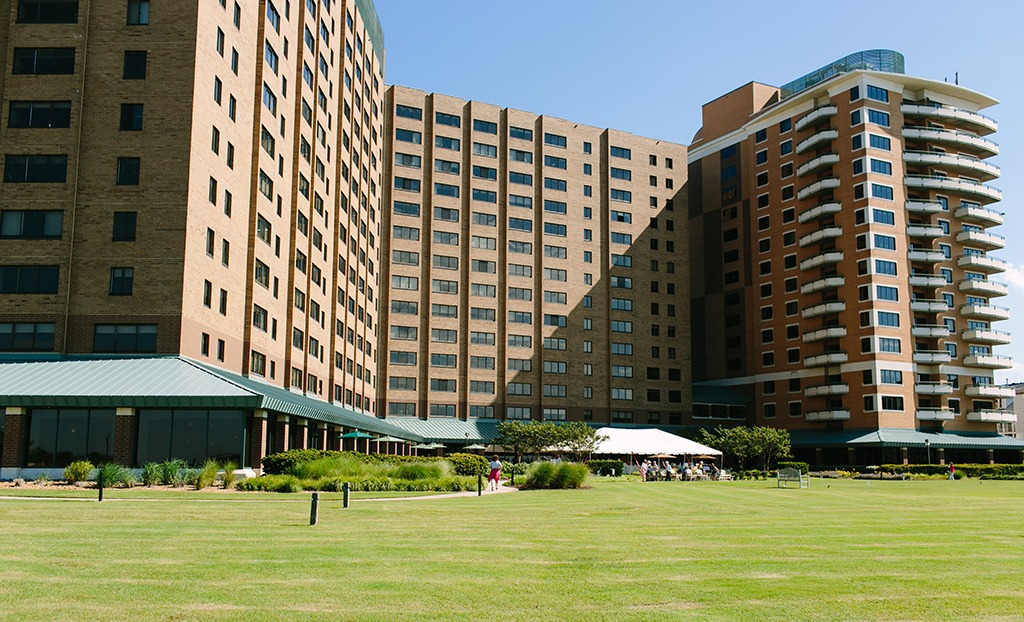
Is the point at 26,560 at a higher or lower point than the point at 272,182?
lower

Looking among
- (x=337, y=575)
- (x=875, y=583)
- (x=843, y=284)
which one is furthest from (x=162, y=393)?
(x=843, y=284)

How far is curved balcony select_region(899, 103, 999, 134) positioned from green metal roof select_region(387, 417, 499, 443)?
61648 mm

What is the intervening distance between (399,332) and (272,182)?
44.9 meters

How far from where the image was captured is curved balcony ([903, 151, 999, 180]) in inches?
4070

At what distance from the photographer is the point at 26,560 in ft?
46.0

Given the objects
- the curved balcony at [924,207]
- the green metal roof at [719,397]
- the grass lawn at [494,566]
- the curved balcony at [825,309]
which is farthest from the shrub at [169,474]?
the curved balcony at [924,207]

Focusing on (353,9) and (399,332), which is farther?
(399,332)

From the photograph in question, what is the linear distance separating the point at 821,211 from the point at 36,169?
8450 cm

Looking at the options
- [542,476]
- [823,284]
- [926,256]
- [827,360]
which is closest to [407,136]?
[823,284]

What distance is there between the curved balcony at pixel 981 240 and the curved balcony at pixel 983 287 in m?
4.16

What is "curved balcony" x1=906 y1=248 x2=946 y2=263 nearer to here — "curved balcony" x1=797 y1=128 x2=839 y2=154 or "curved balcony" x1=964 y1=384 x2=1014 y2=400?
"curved balcony" x1=964 y1=384 x2=1014 y2=400

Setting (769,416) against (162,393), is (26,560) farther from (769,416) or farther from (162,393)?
(769,416)

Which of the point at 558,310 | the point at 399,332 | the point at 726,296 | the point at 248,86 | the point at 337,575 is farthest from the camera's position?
the point at 726,296

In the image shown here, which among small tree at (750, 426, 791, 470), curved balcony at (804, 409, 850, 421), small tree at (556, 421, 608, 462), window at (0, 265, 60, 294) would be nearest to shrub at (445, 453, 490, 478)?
window at (0, 265, 60, 294)
